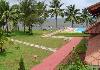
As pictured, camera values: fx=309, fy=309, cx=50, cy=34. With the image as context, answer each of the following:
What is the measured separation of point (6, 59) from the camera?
3659 cm

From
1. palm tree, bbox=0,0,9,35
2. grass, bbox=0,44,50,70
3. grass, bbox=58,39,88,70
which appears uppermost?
palm tree, bbox=0,0,9,35

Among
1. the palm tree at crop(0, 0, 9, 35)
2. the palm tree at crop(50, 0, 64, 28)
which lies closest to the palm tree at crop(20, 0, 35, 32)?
the palm tree at crop(0, 0, 9, 35)

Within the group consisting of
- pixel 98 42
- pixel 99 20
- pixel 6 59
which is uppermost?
pixel 99 20

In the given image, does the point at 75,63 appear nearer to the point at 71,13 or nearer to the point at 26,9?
the point at 26,9

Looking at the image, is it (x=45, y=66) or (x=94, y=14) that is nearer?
(x=94, y=14)

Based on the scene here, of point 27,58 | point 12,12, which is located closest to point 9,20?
point 12,12

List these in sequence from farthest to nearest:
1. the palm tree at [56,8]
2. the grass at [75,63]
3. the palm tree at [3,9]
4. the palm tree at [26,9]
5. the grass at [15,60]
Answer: the palm tree at [56,8] < the palm tree at [26,9] < the palm tree at [3,9] < the grass at [15,60] < the grass at [75,63]

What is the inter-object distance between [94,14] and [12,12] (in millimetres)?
51219

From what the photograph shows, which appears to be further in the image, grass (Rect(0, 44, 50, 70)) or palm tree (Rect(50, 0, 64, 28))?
palm tree (Rect(50, 0, 64, 28))

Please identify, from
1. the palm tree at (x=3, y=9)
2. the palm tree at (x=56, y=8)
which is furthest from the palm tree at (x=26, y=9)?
the palm tree at (x=56, y=8)

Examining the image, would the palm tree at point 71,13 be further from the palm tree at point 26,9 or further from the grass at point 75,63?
the grass at point 75,63

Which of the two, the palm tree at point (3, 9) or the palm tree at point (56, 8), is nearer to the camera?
the palm tree at point (3, 9)

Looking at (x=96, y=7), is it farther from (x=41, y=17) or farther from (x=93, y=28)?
(x=41, y=17)

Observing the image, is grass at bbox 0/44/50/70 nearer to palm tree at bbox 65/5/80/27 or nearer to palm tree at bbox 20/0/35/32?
palm tree at bbox 20/0/35/32
